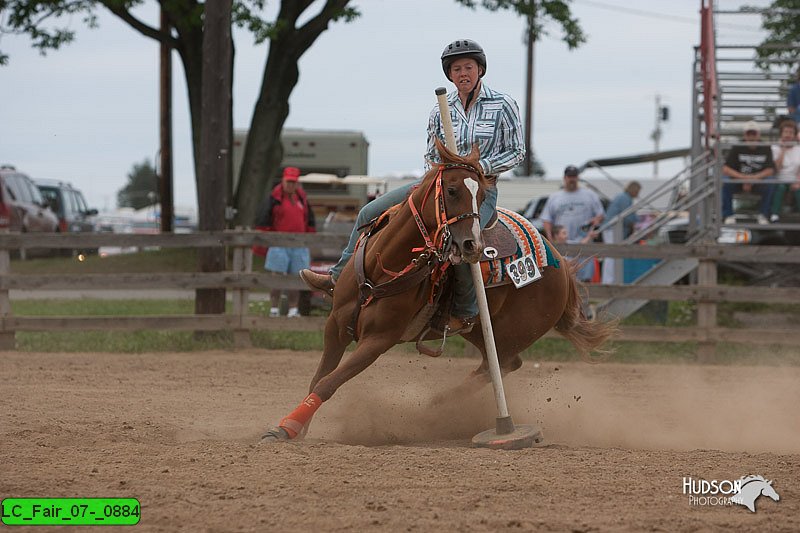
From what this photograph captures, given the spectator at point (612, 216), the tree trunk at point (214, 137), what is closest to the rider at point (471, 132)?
the tree trunk at point (214, 137)

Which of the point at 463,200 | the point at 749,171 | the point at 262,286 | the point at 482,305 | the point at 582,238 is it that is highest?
the point at 749,171

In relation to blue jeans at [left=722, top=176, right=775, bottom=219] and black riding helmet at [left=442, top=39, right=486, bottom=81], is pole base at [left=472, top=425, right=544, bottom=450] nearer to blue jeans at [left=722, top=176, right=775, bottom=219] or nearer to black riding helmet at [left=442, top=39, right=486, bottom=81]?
black riding helmet at [left=442, top=39, right=486, bottom=81]

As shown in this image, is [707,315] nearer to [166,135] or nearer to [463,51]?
[463,51]

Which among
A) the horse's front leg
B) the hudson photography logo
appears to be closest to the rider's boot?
the horse's front leg

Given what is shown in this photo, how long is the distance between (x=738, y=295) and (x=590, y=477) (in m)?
7.23

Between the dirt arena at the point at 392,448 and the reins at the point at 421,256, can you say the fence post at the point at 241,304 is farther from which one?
the reins at the point at 421,256

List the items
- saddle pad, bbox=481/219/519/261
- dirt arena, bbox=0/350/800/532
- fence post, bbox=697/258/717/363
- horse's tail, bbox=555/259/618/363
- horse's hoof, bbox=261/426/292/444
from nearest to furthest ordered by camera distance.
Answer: dirt arena, bbox=0/350/800/532
horse's hoof, bbox=261/426/292/444
saddle pad, bbox=481/219/519/261
horse's tail, bbox=555/259/618/363
fence post, bbox=697/258/717/363

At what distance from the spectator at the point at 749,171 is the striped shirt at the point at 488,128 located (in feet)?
22.8

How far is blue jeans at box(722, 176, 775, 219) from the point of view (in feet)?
44.3

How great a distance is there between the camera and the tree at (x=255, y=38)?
64.0 ft

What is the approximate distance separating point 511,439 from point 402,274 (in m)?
1.21

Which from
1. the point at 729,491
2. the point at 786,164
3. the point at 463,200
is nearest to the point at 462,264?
the point at 463,200

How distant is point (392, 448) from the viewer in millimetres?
6129

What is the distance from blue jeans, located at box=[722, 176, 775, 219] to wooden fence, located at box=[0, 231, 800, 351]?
5.00ft
